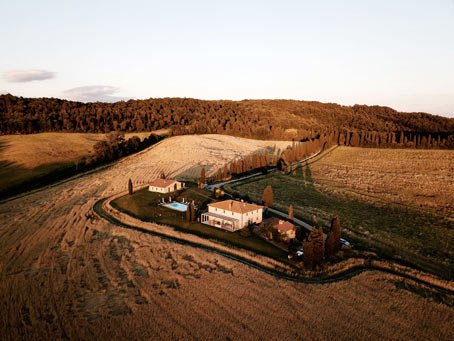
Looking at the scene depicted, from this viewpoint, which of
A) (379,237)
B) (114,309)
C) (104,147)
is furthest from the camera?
(104,147)

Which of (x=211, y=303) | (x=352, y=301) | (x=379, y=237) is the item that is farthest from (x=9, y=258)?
(x=379, y=237)

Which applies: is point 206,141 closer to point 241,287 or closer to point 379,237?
point 379,237

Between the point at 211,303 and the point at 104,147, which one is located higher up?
the point at 104,147

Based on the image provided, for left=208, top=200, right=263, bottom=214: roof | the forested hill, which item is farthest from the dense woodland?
left=208, top=200, right=263, bottom=214: roof

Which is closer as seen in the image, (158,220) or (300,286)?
(300,286)

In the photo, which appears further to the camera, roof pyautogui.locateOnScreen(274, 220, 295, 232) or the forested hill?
the forested hill

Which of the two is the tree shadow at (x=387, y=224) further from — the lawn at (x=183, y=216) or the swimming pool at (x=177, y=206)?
the swimming pool at (x=177, y=206)

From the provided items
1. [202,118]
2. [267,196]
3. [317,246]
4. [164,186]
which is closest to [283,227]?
[317,246]

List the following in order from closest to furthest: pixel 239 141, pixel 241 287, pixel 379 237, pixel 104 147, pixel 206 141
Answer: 1. pixel 241 287
2. pixel 379 237
3. pixel 104 147
4. pixel 206 141
5. pixel 239 141

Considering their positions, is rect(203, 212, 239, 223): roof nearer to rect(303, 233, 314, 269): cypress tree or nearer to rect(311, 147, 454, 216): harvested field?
rect(303, 233, 314, 269): cypress tree
